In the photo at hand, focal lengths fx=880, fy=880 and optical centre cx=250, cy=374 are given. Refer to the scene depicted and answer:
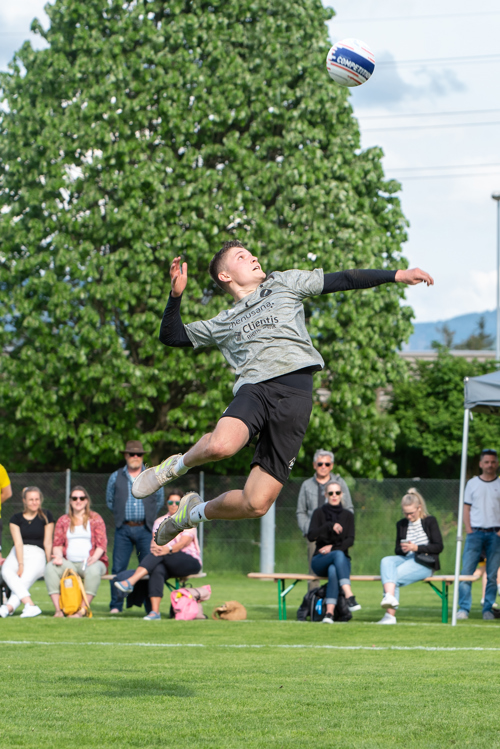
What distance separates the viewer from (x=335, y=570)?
11.2 m

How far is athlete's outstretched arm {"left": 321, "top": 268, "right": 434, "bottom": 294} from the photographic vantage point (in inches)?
215

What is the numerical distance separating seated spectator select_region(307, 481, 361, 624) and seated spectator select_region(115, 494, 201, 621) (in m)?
1.64

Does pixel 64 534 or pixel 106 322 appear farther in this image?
pixel 106 322

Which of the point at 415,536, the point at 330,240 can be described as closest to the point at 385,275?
the point at 415,536

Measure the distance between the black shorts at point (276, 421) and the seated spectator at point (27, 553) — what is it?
Answer: 7203 mm

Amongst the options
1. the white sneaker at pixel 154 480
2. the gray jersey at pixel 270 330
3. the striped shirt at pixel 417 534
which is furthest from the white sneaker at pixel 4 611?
the gray jersey at pixel 270 330

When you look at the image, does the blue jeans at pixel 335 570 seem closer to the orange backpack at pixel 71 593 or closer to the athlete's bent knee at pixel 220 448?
the orange backpack at pixel 71 593

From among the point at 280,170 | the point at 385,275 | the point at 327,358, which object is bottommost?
the point at 385,275

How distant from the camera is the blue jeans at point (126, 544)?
40.3 feet

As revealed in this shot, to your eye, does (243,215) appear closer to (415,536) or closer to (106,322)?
(106,322)

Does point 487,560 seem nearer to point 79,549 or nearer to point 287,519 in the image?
point 79,549

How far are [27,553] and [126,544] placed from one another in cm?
136

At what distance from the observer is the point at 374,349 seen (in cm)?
2039

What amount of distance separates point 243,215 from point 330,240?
207 cm
